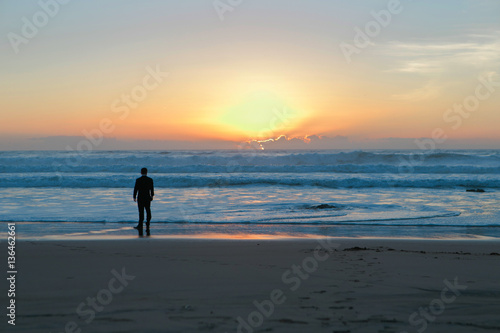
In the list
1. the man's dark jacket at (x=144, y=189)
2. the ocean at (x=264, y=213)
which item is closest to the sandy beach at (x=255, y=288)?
the ocean at (x=264, y=213)

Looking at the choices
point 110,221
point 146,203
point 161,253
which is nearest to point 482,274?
point 161,253

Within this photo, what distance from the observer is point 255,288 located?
5.18 metres

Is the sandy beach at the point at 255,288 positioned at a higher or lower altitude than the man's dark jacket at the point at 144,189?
lower

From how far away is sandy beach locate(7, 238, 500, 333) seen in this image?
13.4 feet

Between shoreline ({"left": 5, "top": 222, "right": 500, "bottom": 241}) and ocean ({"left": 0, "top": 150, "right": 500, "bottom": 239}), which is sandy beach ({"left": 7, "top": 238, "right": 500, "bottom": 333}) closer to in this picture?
shoreline ({"left": 5, "top": 222, "right": 500, "bottom": 241})

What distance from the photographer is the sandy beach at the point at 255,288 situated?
4082mm

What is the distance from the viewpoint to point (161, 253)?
7.26m

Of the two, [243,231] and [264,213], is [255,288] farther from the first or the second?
[264,213]

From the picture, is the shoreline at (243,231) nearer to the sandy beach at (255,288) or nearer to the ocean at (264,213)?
the ocean at (264,213)

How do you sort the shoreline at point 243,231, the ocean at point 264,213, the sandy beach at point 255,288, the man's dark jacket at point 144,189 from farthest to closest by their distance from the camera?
the man's dark jacket at point 144,189, the ocean at point 264,213, the shoreline at point 243,231, the sandy beach at point 255,288

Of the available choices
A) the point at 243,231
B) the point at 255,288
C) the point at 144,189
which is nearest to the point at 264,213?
the point at 243,231

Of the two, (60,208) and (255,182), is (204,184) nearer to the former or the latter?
(255,182)

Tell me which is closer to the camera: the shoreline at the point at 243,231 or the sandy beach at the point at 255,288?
the sandy beach at the point at 255,288

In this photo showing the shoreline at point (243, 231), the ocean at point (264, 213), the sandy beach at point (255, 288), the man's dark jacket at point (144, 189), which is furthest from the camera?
the man's dark jacket at point (144, 189)
